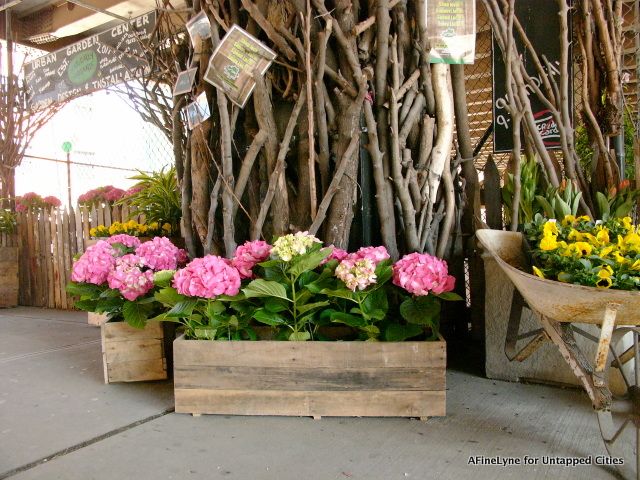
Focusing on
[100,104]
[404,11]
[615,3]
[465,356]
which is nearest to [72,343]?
[465,356]

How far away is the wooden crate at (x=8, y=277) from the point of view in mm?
5984

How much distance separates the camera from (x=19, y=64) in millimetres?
7781

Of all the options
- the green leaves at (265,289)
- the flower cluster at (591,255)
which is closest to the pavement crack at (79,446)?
the green leaves at (265,289)

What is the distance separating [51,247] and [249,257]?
185 inches

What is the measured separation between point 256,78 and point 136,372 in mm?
1762

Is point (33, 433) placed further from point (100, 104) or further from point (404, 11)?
point (100, 104)

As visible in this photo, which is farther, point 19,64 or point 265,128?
point 19,64

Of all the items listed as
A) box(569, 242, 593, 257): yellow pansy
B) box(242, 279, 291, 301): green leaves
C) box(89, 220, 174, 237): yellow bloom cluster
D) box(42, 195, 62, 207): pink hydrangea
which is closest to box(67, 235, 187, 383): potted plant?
box(242, 279, 291, 301): green leaves

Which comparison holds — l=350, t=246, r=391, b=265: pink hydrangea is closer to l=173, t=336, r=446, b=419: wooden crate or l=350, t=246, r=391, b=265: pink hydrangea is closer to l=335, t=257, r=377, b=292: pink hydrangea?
l=335, t=257, r=377, b=292: pink hydrangea

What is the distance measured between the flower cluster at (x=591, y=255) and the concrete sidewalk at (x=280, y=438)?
2.20 ft

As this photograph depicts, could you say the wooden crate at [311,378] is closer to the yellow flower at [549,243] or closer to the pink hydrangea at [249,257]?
the pink hydrangea at [249,257]

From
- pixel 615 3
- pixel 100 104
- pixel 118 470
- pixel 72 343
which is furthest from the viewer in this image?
pixel 100 104

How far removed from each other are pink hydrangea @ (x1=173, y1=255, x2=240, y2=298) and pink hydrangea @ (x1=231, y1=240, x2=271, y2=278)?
0.10 m

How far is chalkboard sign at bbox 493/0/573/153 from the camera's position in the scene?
324cm
